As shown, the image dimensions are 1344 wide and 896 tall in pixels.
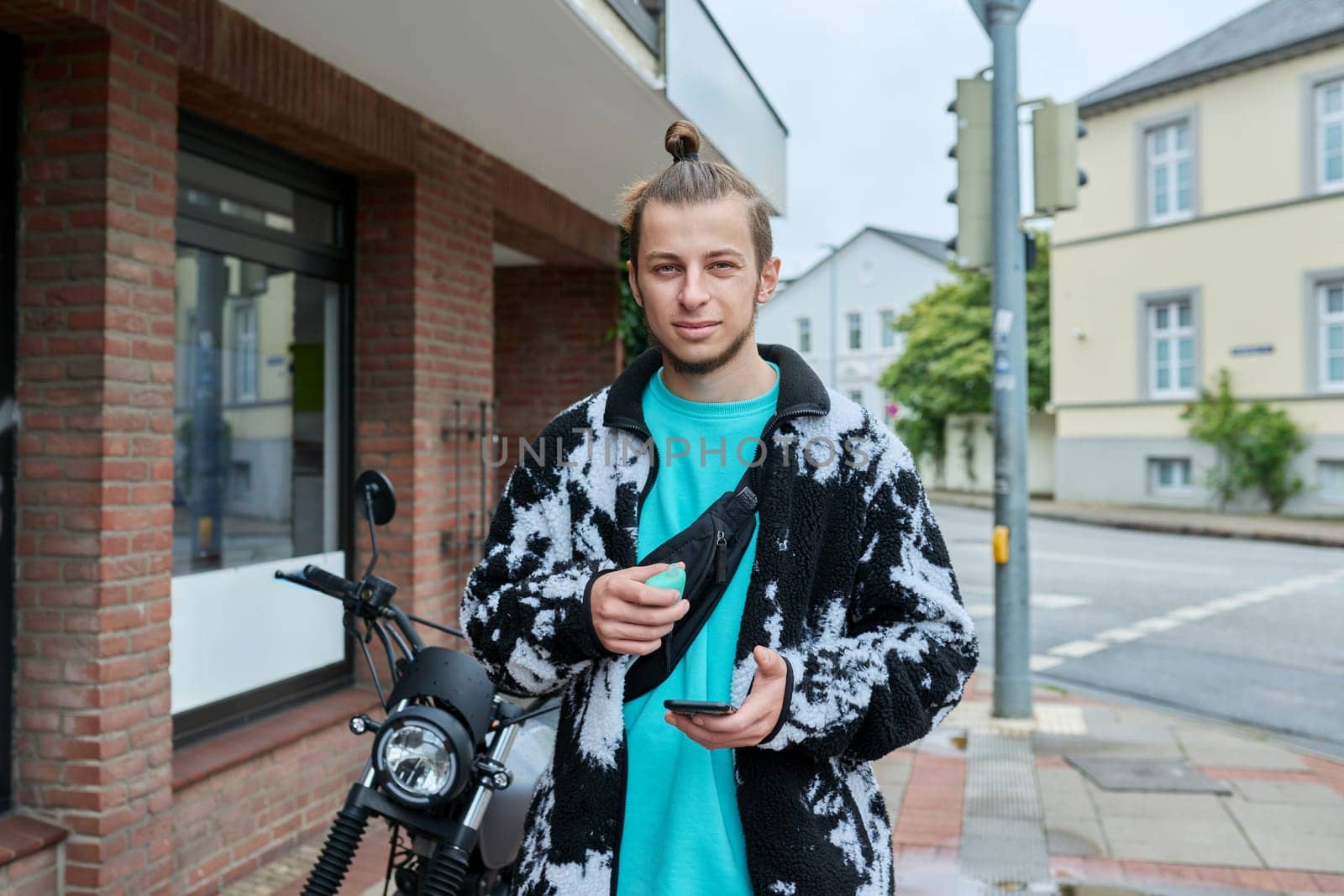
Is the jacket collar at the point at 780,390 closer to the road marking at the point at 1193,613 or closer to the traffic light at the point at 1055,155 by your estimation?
the traffic light at the point at 1055,155

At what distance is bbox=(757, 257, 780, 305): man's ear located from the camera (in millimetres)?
1560

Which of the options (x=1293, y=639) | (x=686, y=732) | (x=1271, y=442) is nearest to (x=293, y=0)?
(x=686, y=732)

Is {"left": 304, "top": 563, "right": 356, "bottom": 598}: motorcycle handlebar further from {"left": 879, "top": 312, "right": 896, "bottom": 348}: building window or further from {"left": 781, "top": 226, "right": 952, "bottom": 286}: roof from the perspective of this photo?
{"left": 879, "top": 312, "right": 896, "bottom": 348}: building window

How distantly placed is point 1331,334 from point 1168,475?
4.08 m

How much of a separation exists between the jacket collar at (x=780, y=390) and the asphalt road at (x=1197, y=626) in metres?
5.63

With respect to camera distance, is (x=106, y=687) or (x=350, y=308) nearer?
(x=106, y=687)

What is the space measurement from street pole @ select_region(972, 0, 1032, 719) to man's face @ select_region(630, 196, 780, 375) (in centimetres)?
498

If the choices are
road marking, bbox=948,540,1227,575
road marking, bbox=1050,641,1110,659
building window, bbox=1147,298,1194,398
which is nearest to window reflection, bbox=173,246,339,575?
road marking, bbox=1050,641,1110,659

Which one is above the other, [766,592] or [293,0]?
[293,0]

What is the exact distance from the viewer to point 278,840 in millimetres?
4074

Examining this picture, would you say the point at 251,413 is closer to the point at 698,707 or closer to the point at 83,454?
the point at 83,454

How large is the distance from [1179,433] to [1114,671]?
52.4 feet

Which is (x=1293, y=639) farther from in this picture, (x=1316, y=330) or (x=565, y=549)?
(x=1316, y=330)

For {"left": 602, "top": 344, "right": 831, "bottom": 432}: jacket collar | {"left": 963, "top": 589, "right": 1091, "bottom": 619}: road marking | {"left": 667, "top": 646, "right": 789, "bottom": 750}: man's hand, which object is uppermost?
{"left": 602, "top": 344, "right": 831, "bottom": 432}: jacket collar
